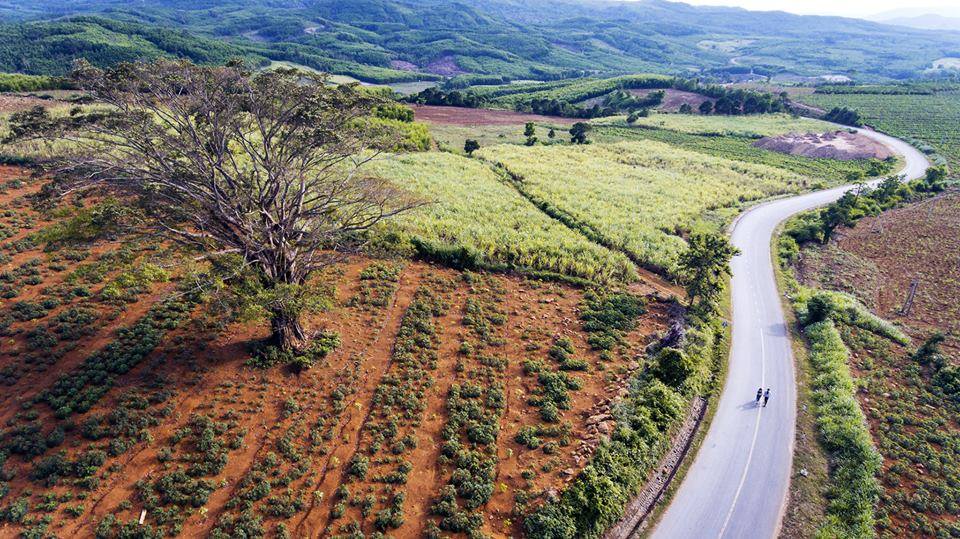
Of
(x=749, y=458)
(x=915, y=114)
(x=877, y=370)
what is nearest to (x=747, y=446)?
(x=749, y=458)

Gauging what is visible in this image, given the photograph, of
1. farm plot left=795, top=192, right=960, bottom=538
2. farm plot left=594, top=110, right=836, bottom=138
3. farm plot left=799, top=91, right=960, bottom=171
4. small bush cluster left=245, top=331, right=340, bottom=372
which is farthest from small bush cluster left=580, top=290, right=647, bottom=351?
farm plot left=594, top=110, right=836, bottom=138

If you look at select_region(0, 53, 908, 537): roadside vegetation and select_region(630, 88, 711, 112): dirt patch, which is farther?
select_region(630, 88, 711, 112): dirt patch

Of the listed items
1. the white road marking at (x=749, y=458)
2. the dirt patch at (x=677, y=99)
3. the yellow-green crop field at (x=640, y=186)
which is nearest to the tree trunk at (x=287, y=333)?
the white road marking at (x=749, y=458)

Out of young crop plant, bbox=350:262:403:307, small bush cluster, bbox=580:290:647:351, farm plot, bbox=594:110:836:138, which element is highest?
farm plot, bbox=594:110:836:138

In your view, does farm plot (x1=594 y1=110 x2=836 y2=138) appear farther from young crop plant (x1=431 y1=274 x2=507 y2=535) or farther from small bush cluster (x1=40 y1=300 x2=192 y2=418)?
small bush cluster (x1=40 y1=300 x2=192 y2=418)

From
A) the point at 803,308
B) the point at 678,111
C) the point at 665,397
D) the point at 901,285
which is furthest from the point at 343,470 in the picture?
the point at 678,111
